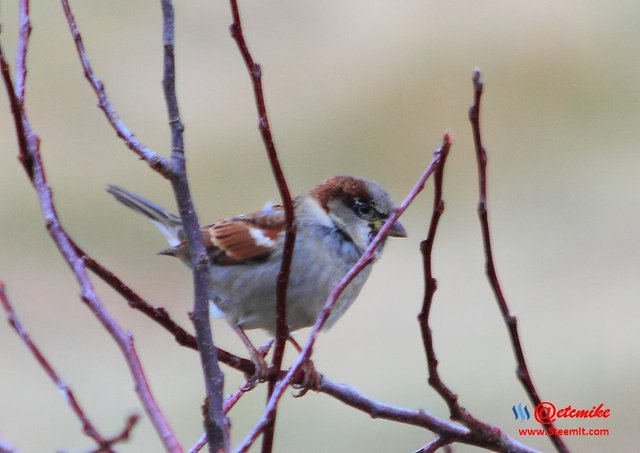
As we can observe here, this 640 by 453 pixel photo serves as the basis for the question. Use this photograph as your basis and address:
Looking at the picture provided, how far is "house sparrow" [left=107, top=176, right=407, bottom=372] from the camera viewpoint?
7.87 ft

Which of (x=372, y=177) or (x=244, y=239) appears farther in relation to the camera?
(x=372, y=177)

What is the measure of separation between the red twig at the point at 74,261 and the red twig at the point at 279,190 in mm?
166

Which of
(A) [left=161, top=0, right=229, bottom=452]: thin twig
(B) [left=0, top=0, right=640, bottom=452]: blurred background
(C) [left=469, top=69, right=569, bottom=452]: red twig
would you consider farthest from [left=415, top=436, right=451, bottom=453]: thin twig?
(B) [left=0, top=0, right=640, bottom=452]: blurred background

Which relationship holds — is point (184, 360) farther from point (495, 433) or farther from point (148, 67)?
point (495, 433)

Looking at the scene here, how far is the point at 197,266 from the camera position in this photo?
1.29 meters

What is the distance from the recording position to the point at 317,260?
7.97 ft

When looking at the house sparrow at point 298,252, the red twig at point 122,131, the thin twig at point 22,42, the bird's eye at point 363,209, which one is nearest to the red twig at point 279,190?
the red twig at point 122,131

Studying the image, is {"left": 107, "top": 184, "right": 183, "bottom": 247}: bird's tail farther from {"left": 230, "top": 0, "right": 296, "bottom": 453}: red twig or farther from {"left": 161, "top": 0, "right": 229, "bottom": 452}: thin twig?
{"left": 161, "top": 0, "right": 229, "bottom": 452}: thin twig

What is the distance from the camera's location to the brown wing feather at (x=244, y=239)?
8.11 feet

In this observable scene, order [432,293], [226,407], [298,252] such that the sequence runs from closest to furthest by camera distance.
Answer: [432,293], [226,407], [298,252]

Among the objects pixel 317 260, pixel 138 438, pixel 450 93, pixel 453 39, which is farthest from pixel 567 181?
pixel 317 260

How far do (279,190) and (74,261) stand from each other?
287 millimetres

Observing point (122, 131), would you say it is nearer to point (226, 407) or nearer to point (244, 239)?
point (226, 407)

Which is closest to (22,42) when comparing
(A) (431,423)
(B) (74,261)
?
(B) (74,261)
